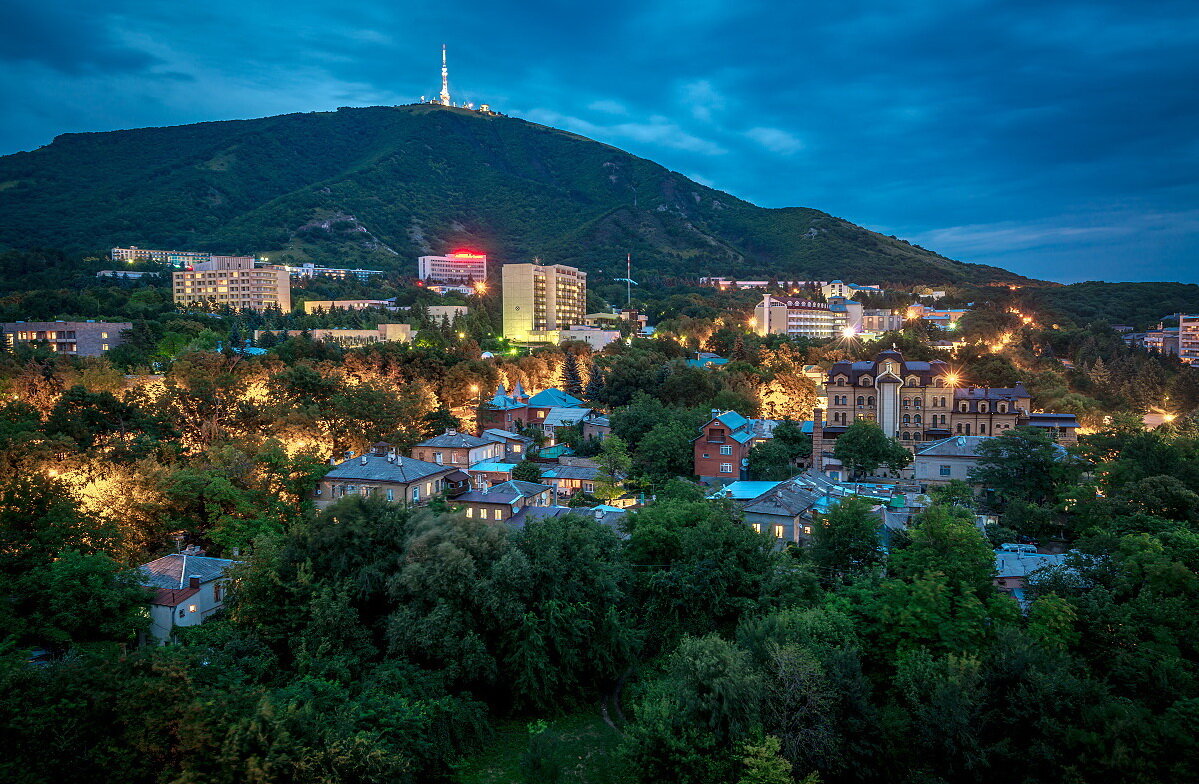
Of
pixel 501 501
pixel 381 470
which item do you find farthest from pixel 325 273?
pixel 501 501

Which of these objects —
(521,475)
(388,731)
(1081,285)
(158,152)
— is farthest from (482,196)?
(388,731)

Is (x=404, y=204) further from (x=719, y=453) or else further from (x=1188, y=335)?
(x=1188, y=335)

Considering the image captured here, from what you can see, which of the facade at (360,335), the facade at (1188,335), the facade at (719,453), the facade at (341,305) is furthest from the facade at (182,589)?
the facade at (1188,335)

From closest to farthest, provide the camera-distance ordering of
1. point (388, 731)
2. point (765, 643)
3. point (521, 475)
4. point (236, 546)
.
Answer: point (388, 731) < point (765, 643) < point (236, 546) < point (521, 475)

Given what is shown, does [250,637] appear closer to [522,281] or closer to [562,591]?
[562,591]

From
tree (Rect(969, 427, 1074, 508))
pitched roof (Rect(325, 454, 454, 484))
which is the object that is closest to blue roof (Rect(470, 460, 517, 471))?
pitched roof (Rect(325, 454, 454, 484))

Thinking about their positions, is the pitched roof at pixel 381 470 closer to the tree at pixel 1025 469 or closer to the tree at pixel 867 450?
the tree at pixel 867 450

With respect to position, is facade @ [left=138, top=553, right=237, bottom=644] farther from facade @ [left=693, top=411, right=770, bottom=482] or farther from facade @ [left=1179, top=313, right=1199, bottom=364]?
facade @ [left=1179, top=313, right=1199, bottom=364]
